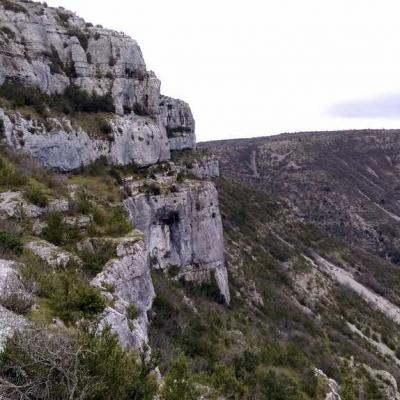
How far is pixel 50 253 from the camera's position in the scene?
14.7 m

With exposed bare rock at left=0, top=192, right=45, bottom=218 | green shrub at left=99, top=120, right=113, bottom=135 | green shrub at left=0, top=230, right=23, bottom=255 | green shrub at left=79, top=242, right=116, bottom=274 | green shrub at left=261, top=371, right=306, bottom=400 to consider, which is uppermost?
green shrub at left=99, top=120, right=113, bottom=135

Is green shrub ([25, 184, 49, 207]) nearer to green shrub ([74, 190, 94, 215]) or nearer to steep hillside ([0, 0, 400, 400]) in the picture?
steep hillside ([0, 0, 400, 400])

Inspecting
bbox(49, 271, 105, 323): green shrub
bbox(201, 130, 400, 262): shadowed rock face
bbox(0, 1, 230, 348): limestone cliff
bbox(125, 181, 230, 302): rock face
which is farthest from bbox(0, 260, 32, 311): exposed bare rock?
bbox(201, 130, 400, 262): shadowed rock face

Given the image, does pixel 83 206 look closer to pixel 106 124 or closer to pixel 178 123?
pixel 106 124

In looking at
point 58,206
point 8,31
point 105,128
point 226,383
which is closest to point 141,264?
point 58,206

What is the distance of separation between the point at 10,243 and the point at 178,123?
55.6m

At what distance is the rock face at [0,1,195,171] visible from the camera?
103 ft

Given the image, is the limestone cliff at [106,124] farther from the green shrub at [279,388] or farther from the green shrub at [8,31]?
the green shrub at [279,388]

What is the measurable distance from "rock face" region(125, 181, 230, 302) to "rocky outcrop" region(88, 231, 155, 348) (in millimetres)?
15408

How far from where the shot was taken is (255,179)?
409 feet

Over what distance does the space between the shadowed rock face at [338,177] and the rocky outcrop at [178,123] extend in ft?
97.6

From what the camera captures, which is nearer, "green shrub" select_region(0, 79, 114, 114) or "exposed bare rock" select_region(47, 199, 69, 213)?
"exposed bare rock" select_region(47, 199, 69, 213)

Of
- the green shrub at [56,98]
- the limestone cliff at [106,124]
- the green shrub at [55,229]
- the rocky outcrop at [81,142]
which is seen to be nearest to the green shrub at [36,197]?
the green shrub at [55,229]

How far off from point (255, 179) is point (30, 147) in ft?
323
